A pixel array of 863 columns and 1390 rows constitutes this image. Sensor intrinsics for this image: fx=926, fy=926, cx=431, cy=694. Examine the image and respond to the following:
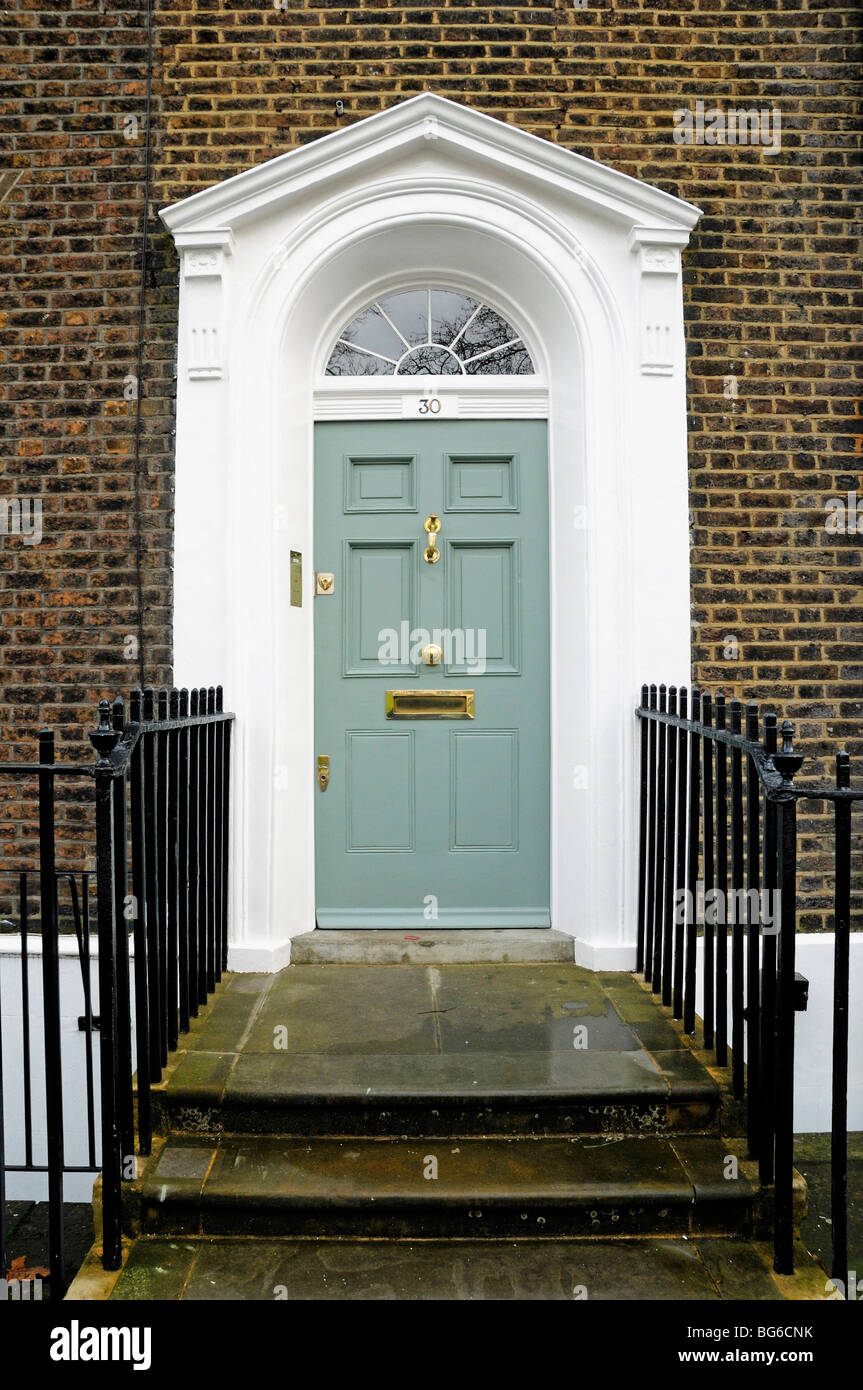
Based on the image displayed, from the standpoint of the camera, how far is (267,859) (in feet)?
12.8

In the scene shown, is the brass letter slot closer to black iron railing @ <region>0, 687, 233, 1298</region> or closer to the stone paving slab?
black iron railing @ <region>0, 687, 233, 1298</region>

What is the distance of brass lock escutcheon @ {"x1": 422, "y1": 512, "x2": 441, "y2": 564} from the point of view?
4.25m

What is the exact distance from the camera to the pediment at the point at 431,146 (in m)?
3.92

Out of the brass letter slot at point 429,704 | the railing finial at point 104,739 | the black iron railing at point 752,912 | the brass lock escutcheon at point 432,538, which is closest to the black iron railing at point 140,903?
the railing finial at point 104,739

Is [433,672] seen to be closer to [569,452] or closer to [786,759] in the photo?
[569,452]

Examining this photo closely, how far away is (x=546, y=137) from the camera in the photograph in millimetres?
4078

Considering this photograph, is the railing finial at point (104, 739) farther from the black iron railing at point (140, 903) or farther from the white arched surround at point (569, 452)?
the white arched surround at point (569, 452)

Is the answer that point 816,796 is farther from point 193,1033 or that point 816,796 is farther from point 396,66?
point 396,66

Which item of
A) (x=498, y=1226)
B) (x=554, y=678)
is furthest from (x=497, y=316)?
(x=498, y=1226)

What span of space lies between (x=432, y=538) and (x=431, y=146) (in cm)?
168

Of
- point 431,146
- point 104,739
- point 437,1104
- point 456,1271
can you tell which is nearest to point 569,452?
point 431,146

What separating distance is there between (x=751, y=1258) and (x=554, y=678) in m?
2.39

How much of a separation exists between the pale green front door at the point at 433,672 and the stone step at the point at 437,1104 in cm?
134

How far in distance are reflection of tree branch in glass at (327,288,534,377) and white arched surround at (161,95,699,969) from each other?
1.04 feet
